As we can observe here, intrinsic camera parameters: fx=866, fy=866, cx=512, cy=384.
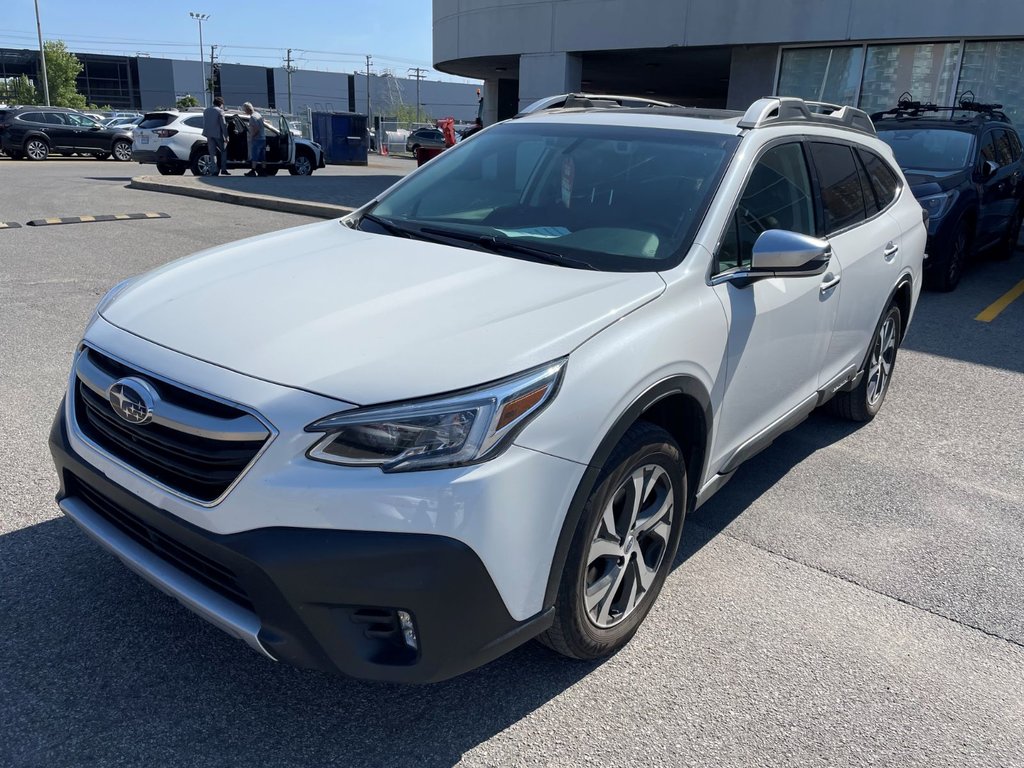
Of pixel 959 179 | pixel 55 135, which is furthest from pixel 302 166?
pixel 959 179

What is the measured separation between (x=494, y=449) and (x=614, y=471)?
0.50 metres

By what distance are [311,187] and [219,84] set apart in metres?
73.5

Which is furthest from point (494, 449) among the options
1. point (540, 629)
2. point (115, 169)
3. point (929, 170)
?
point (115, 169)

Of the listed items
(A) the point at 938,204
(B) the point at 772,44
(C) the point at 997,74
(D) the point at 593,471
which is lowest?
(D) the point at 593,471

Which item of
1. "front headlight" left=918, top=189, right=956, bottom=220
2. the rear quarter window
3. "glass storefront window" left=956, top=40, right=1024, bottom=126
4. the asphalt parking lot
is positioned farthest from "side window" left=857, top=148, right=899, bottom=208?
the rear quarter window

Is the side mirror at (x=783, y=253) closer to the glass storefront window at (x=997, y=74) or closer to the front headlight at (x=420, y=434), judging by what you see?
the front headlight at (x=420, y=434)

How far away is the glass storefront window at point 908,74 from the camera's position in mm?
15469

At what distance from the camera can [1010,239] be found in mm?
11516

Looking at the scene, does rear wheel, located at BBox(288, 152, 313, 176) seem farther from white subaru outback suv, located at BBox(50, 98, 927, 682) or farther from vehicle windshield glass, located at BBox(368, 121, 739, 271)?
white subaru outback suv, located at BBox(50, 98, 927, 682)

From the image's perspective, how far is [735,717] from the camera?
2.65 meters

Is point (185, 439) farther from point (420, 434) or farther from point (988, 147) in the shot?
point (988, 147)

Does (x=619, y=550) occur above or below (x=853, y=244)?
below

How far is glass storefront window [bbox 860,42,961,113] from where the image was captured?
15.5m

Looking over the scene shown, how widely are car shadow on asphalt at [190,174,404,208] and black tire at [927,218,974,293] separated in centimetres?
839
